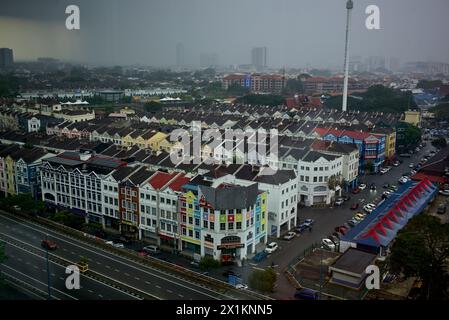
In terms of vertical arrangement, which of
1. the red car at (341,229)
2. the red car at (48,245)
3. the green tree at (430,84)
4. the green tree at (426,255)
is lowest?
the red car at (341,229)

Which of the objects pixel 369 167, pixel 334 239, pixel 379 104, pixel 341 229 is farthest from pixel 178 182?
pixel 379 104

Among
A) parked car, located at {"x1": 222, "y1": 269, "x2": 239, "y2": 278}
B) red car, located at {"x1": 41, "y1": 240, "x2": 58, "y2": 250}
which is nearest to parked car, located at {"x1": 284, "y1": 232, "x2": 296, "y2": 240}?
parked car, located at {"x1": 222, "y1": 269, "x2": 239, "y2": 278}

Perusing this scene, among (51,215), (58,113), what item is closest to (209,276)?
(51,215)

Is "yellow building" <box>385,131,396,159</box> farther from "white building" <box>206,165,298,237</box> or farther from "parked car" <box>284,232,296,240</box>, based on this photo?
"parked car" <box>284,232,296,240</box>

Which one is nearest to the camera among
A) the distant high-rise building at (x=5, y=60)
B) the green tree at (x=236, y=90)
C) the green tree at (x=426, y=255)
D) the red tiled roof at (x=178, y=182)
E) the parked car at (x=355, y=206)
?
the green tree at (x=426, y=255)

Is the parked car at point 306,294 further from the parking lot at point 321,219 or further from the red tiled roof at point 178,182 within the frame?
the red tiled roof at point 178,182

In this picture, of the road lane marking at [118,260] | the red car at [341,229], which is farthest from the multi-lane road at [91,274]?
the red car at [341,229]
